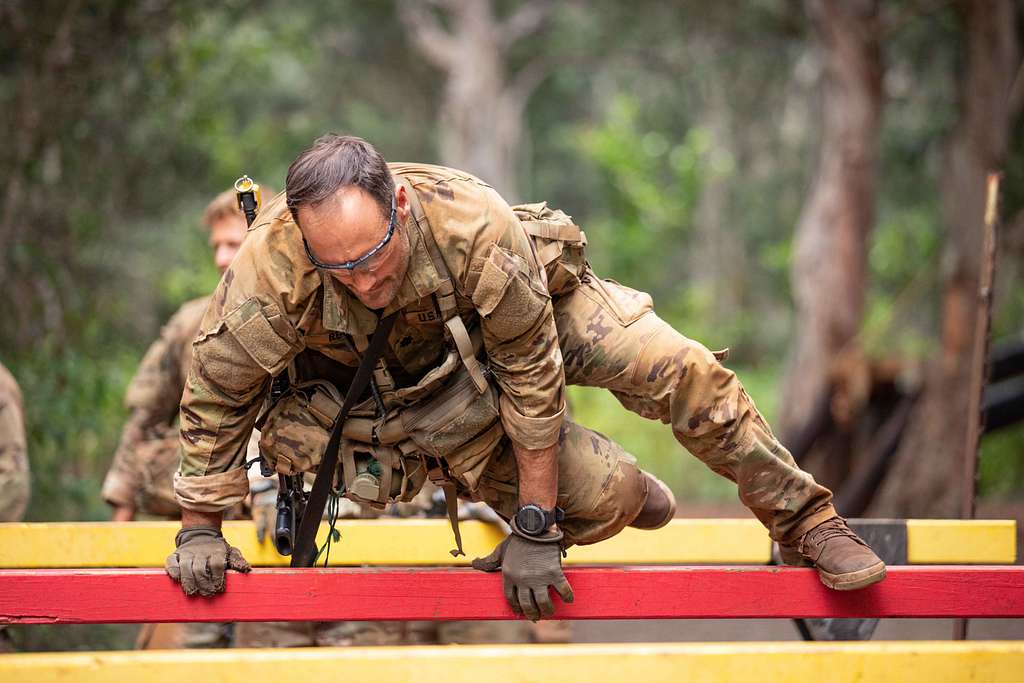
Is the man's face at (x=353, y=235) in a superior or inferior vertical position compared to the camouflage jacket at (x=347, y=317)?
superior

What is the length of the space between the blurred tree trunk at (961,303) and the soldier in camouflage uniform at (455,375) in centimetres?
646

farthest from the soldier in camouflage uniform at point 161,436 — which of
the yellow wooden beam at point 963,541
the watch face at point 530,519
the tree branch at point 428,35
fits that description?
the tree branch at point 428,35

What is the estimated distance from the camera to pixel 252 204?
313cm

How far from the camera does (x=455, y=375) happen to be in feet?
9.80

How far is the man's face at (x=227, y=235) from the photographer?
4.65 meters

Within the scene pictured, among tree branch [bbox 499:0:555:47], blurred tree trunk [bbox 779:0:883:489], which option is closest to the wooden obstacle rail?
blurred tree trunk [bbox 779:0:883:489]

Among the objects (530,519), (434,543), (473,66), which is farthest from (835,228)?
(473,66)

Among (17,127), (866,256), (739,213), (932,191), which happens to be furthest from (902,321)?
(739,213)

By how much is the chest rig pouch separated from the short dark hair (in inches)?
15.1

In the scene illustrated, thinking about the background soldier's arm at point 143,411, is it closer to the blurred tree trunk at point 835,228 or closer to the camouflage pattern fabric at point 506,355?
the camouflage pattern fabric at point 506,355

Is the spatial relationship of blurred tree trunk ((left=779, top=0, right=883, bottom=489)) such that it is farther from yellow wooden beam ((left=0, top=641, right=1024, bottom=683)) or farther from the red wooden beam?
yellow wooden beam ((left=0, top=641, right=1024, bottom=683))

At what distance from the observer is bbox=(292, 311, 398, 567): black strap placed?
9.32 feet

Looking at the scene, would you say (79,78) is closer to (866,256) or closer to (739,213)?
(866,256)

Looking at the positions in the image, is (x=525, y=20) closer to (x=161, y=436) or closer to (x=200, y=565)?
(x=161, y=436)
